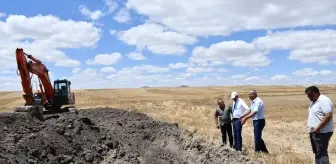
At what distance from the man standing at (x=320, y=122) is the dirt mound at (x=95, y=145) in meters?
2.03

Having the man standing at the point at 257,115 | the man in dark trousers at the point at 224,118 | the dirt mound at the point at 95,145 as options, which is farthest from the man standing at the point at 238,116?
the dirt mound at the point at 95,145

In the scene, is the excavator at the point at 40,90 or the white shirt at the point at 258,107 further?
the excavator at the point at 40,90

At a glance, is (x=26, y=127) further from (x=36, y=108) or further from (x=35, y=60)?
(x=35, y=60)

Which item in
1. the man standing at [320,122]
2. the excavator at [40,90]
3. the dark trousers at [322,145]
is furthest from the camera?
the excavator at [40,90]

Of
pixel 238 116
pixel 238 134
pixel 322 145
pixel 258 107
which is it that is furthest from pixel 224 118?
pixel 322 145

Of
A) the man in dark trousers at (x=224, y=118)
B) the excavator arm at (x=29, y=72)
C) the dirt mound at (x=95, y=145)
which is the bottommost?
the dirt mound at (x=95, y=145)

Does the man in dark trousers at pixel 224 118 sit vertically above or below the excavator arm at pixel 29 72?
Answer: below

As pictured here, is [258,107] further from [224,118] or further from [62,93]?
[62,93]

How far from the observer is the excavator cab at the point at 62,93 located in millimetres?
23312

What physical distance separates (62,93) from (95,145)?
12.4 m

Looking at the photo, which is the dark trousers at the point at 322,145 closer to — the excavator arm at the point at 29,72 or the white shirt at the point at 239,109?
the white shirt at the point at 239,109

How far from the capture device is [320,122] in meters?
8.06

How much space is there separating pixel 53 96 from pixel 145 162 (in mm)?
12853

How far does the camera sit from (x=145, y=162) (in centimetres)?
1133
